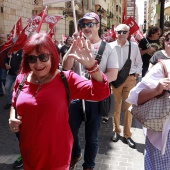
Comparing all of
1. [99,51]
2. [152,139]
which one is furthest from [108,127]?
[152,139]

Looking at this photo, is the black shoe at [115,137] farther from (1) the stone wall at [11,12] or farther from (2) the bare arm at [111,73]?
(1) the stone wall at [11,12]

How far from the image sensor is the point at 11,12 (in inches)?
589

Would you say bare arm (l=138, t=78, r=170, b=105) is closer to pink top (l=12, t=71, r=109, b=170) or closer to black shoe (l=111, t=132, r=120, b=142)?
pink top (l=12, t=71, r=109, b=170)

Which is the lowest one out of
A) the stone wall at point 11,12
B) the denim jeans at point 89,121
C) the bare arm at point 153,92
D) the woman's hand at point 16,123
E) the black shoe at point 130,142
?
the black shoe at point 130,142

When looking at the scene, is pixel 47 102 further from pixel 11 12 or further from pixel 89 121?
pixel 11 12

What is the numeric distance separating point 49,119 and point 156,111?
0.92 meters

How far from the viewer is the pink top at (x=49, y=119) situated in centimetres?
204

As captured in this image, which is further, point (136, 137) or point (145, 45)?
point (145, 45)

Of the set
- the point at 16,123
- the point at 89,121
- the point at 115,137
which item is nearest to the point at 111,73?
the point at 89,121

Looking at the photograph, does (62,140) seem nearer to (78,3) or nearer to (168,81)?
(168,81)

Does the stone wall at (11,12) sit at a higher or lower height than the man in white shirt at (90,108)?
higher

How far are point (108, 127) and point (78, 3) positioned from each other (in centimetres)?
3141

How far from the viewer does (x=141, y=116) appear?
96.8 inches

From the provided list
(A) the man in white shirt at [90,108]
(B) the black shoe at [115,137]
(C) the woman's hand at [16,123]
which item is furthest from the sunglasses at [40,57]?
(B) the black shoe at [115,137]
